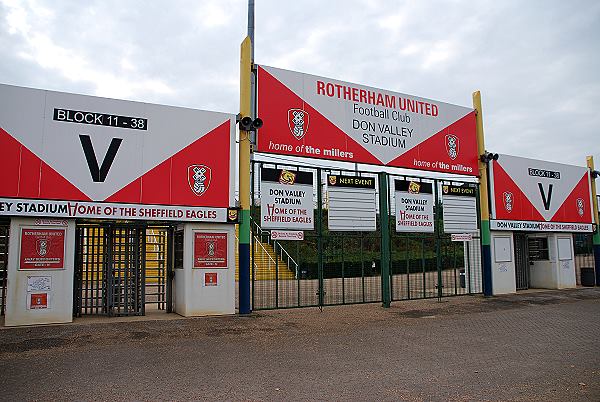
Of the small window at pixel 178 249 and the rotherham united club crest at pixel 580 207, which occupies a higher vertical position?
the rotherham united club crest at pixel 580 207

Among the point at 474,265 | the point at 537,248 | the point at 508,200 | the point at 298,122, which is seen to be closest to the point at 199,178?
the point at 298,122

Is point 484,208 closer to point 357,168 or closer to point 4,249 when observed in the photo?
point 357,168

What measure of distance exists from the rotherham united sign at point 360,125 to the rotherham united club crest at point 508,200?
70.6 inches

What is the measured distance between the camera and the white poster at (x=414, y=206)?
56.2ft

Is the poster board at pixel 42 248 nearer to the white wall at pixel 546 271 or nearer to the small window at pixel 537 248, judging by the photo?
the white wall at pixel 546 271

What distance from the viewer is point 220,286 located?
1398cm

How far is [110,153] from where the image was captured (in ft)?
42.6

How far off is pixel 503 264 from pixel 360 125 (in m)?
8.40

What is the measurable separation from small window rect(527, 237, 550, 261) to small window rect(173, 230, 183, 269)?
629 inches

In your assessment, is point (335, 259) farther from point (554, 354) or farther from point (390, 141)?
point (554, 354)

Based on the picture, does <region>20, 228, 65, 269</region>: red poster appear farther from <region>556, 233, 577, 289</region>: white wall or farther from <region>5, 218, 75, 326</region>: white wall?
<region>556, 233, 577, 289</region>: white wall

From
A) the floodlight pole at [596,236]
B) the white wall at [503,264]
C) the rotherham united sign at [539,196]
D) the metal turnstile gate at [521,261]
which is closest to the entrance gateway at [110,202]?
the white wall at [503,264]

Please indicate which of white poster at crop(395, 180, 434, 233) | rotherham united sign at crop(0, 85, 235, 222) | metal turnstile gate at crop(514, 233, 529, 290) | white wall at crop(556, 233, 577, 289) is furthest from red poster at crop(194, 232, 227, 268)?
white wall at crop(556, 233, 577, 289)

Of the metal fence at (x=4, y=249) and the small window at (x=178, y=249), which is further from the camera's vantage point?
the small window at (x=178, y=249)
